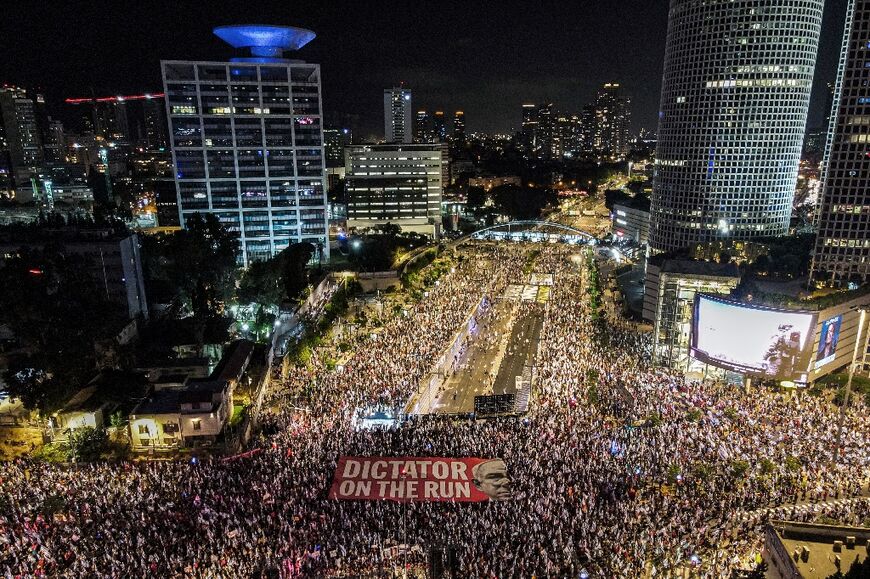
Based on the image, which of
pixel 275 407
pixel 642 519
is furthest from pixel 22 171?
Answer: pixel 642 519

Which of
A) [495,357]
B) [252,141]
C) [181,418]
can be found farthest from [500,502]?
[252,141]

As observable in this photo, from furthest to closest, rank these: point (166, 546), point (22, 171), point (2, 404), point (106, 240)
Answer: point (22, 171), point (106, 240), point (2, 404), point (166, 546)

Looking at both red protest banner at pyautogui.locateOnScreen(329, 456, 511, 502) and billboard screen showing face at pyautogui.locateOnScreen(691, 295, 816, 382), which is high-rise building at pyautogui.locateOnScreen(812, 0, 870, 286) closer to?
billboard screen showing face at pyautogui.locateOnScreen(691, 295, 816, 382)

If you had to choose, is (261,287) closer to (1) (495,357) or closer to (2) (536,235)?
(1) (495,357)

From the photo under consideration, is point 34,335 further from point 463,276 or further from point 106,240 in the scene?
point 463,276

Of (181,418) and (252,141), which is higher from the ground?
(252,141)

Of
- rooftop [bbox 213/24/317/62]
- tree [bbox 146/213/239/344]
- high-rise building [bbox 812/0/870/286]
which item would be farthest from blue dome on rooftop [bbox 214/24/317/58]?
high-rise building [bbox 812/0/870/286]
